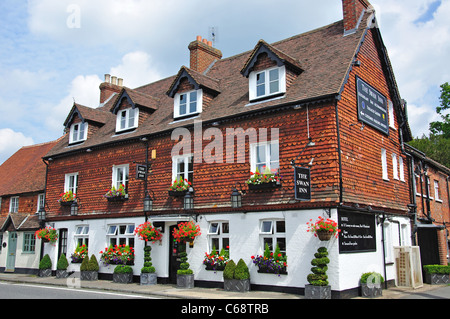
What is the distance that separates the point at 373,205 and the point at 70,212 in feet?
48.5

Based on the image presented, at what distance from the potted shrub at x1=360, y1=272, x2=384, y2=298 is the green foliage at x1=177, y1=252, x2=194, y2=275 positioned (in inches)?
244

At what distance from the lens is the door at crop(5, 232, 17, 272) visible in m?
25.0

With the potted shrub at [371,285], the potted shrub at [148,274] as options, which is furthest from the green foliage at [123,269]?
the potted shrub at [371,285]

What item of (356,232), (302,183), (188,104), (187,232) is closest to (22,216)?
(188,104)

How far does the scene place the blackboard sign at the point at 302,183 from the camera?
12.9 metres

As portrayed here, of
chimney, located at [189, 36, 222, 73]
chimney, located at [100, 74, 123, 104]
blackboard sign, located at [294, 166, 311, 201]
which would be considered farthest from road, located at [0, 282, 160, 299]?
chimney, located at [100, 74, 123, 104]

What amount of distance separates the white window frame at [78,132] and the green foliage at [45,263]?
623cm

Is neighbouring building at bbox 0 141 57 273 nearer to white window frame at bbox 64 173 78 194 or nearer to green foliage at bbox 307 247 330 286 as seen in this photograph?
white window frame at bbox 64 173 78 194

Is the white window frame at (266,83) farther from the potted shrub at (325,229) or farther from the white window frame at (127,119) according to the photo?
the white window frame at (127,119)

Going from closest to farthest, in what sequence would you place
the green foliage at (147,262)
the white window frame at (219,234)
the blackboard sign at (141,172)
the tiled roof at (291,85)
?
the tiled roof at (291,85), the white window frame at (219,234), the green foliage at (147,262), the blackboard sign at (141,172)

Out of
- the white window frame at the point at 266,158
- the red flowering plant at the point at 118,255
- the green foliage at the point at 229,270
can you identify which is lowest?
the green foliage at the point at 229,270

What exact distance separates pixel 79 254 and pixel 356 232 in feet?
43.3

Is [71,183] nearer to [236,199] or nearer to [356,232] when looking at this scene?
[236,199]
